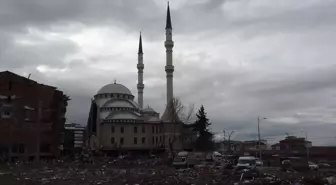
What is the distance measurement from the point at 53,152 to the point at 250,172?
151 ft

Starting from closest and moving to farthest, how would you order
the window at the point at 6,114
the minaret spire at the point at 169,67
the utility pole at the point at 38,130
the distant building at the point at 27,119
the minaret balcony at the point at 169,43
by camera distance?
the distant building at the point at 27,119 → the window at the point at 6,114 → the utility pole at the point at 38,130 → the minaret spire at the point at 169,67 → the minaret balcony at the point at 169,43

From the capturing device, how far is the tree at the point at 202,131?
93625 millimetres

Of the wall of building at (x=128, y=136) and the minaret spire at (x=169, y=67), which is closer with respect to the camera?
the minaret spire at (x=169, y=67)

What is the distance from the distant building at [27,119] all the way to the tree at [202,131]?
34.4 m

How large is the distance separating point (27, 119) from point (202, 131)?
41.6 meters

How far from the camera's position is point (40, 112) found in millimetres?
68812

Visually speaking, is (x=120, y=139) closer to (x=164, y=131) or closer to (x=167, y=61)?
(x=164, y=131)

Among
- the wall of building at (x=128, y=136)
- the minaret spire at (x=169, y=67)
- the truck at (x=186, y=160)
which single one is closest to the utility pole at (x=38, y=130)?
the truck at (x=186, y=160)

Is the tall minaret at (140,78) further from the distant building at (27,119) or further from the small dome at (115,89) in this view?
the distant building at (27,119)

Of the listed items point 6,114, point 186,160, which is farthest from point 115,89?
point 186,160

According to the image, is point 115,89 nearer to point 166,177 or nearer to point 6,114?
point 6,114

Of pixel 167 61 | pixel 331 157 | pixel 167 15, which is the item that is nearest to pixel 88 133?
pixel 167 61

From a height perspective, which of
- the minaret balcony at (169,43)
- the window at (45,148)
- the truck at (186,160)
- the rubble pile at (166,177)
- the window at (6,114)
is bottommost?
the rubble pile at (166,177)

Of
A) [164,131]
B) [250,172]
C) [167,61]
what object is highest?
[167,61]
